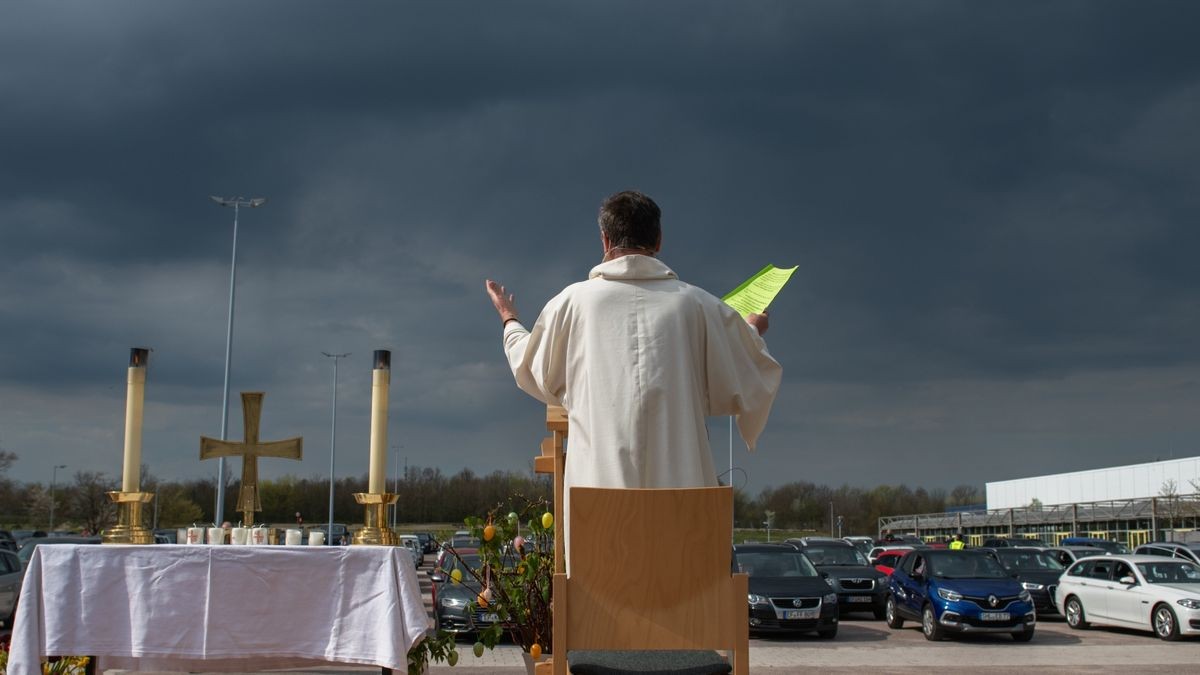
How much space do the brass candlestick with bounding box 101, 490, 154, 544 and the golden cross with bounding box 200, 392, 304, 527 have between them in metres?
0.68

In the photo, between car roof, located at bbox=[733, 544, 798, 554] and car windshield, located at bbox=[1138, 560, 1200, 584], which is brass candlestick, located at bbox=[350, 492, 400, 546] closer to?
car roof, located at bbox=[733, 544, 798, 554]

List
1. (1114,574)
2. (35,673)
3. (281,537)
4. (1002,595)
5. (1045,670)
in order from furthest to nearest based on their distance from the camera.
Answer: (1114,574) < (1002,595) < (1045,670) < (281,537) < (35,673)

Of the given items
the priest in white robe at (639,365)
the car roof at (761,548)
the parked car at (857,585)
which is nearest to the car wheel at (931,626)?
the car roof at (761,548)

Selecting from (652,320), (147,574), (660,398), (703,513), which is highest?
(652,320)

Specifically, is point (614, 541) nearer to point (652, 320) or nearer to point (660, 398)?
point (660, 398)

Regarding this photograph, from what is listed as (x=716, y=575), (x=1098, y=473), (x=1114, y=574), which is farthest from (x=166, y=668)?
(x=1098, y=473)

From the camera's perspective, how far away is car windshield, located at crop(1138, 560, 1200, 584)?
19125 mm

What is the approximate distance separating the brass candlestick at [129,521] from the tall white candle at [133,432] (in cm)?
6

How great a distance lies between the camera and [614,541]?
301 centimetres

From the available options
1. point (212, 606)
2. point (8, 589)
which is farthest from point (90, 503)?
point (212, 606)

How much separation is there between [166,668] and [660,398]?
3.63 metres

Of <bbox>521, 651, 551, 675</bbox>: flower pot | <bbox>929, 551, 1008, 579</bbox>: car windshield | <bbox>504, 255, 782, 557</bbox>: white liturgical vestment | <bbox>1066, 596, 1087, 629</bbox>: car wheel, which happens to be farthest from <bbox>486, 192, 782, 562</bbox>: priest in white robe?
<bbox>1066, 596, 1087, 629</bbox>: car wheel

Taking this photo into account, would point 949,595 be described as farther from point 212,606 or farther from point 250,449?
point 212,606

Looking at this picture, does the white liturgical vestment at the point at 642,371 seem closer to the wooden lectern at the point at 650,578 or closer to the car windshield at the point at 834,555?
the wooden lectern at the point at 650,578
